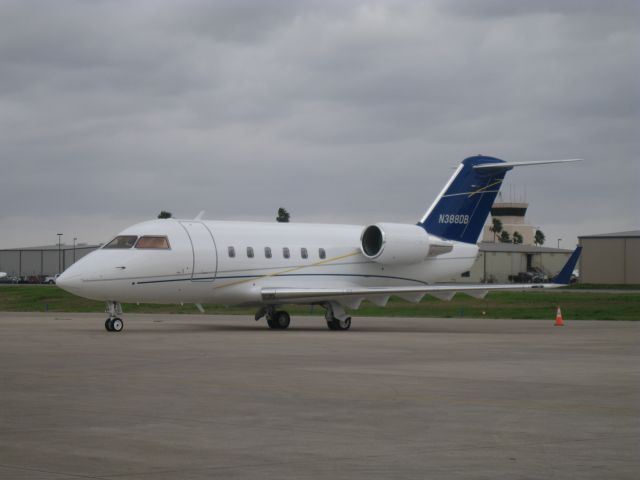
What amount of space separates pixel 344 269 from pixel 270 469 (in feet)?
91.1

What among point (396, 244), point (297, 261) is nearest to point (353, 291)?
point (297, 261)

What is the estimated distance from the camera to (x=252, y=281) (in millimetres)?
34562

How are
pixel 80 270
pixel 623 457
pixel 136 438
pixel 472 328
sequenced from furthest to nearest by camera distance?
pixel 472 328
pixel 80 270
pixel 136 438
pixel 623 457

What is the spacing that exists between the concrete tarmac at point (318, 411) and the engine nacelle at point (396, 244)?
11042 mm

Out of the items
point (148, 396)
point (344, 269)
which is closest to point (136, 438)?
point (148, 396)

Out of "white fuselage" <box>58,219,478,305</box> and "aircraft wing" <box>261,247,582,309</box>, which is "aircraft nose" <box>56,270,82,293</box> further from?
"aircraft wing" <box>261,247,582,309</box>

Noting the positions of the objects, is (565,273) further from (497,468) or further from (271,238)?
(497,468)

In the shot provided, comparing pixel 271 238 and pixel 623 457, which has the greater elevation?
pixel 271 238

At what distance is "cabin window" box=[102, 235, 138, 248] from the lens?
1283 inches

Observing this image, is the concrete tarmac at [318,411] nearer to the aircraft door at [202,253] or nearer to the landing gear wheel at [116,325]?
the landing gear wheel at [116,325]

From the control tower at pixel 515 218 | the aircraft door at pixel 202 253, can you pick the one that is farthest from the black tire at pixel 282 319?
the control tower at pixel 515 218

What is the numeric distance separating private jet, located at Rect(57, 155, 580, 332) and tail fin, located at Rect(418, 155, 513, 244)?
0.12ft

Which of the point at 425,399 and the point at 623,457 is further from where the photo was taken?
the point at 425,399

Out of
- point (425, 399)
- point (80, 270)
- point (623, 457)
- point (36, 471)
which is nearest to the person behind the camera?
point (36, 471)
